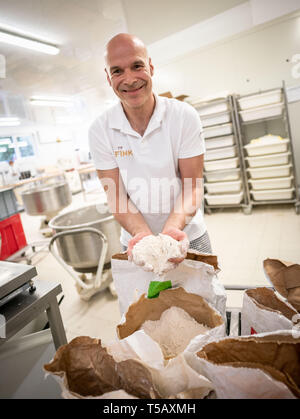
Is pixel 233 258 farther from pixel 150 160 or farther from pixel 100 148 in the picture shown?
pixel 100 148

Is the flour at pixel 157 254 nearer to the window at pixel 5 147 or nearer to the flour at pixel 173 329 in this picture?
the flour at pixel 173 329

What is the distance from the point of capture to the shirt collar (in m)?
1.19

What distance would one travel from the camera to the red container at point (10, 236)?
302 centimetres

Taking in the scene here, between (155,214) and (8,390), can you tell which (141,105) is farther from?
(8,390)

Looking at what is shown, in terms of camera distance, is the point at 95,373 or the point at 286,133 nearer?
the point at 95,373

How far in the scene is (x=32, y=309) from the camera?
0.78 m

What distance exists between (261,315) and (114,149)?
3.22 ft

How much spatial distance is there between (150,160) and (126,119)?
23cm

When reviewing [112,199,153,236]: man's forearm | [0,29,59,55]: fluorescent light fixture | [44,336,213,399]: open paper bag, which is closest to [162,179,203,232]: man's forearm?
[112,199,153,236]: man's forearm

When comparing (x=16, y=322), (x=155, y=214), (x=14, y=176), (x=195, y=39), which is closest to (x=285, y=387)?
(x=16, y=322)

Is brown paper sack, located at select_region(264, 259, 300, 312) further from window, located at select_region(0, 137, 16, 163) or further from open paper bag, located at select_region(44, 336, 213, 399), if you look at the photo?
window, located at select_region(0, 137, 16, 163)

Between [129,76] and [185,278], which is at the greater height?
[129,76]

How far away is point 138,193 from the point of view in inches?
51.1


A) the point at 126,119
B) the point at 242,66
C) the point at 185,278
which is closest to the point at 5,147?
the point at 126,119
